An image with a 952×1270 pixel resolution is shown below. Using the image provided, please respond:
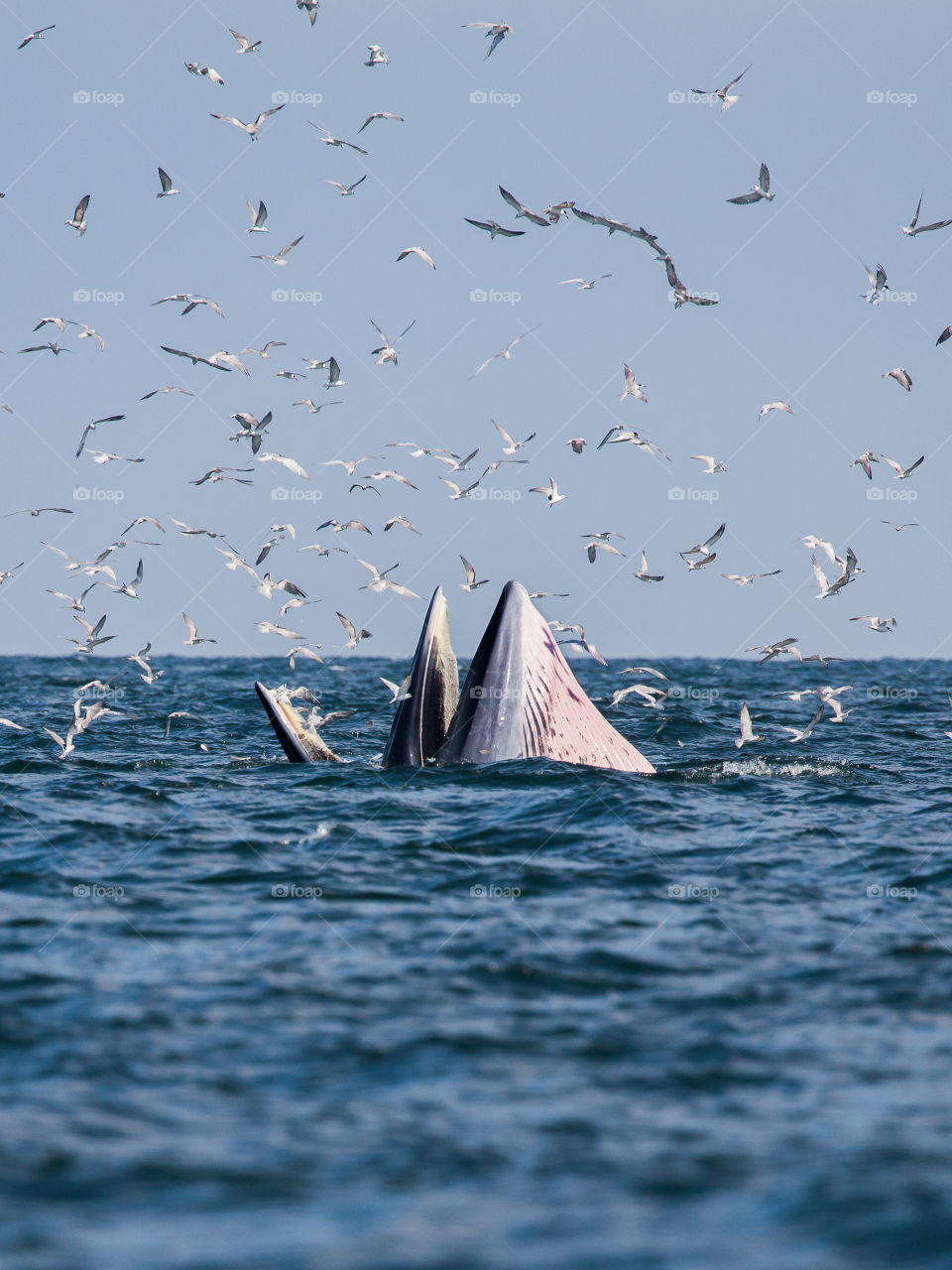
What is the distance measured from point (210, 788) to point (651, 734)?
33.0 feet

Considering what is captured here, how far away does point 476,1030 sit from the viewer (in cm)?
746

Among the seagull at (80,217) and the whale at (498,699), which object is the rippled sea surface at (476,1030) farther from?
the seagull at (80,217)

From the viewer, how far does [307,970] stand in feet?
27.8

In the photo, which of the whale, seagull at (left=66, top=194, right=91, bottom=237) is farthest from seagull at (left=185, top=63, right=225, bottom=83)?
the whale

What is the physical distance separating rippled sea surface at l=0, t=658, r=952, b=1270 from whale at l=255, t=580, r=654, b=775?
12.8 inches

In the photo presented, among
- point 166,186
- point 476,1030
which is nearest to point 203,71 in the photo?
point 166,186

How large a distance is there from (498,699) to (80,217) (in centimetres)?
1250

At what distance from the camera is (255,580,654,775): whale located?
46.0ft

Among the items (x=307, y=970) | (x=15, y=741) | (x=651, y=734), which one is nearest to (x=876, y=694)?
(x=651, y=734)

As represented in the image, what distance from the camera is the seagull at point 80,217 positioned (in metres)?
21.7

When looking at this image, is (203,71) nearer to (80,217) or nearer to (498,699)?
(80,217)

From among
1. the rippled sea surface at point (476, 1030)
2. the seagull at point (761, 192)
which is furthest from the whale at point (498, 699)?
the seagull at point (761, 192)

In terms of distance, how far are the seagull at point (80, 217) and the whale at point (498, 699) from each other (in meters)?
10.5

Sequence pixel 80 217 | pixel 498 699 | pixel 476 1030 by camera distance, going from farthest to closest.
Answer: pixel 80 217 < pixel 498 699 < pixel 476 1030
